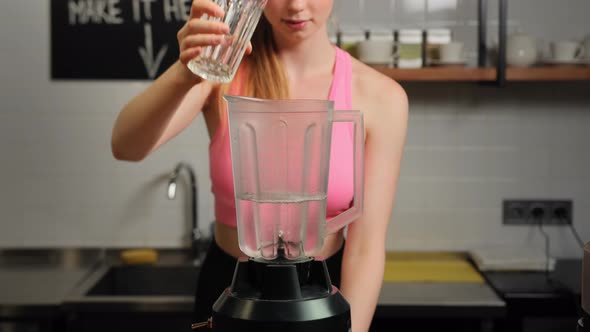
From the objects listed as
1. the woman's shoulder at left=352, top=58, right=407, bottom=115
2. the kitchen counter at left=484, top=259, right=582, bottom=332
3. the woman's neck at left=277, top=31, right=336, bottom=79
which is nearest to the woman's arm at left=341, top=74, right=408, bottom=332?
the woman's shoulder at left=352, top=58, right=407, bottom=115

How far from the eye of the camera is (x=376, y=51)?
243 centimetres

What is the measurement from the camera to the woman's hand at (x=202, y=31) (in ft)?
2.83

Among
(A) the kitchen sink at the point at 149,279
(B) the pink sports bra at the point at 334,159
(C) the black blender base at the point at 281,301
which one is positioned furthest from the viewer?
(A) the kitchen sink at the point at 149,279

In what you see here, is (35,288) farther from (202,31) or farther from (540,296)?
(202,31)

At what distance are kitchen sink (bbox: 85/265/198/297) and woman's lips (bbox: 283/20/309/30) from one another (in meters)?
1.51

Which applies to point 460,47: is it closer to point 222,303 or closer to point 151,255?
point 151,255

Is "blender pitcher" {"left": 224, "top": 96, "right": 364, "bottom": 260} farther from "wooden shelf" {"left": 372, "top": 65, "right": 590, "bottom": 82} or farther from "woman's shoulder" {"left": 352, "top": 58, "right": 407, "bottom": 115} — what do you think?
"wooden shelf" {"left": 372, "top": 65, "right": 590, "bottom": 82}

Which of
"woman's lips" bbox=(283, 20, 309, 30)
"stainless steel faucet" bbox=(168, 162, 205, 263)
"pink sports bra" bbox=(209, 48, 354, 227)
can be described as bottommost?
"stainless steel faucet" bbox=(168, 162, 205, 263)

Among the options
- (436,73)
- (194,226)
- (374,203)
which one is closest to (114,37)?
(194,226)

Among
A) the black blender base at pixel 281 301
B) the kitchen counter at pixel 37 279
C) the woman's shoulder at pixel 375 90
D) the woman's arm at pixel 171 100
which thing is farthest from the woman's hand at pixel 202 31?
the kitchen counter at pixel 37 279

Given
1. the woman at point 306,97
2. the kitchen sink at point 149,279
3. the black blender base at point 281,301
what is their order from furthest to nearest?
the kitchen sink at point 149,279 < the woman at point 306,97 < the black blender base at point 281,301

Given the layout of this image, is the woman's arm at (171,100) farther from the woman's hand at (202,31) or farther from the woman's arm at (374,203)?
the woman's arm at (374,203)

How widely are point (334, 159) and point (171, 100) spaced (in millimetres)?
362

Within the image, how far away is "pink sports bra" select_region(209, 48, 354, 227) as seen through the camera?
4.48ft
